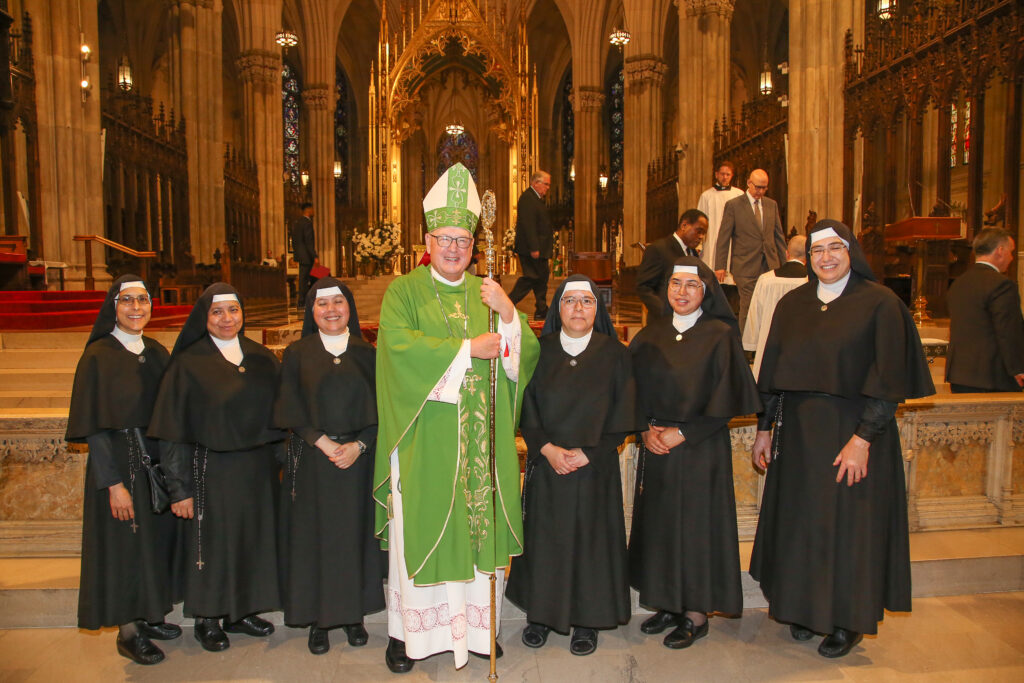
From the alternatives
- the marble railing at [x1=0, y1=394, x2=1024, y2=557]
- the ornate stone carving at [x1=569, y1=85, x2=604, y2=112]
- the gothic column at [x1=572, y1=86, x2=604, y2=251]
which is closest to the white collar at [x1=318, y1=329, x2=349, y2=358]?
the marble railing at [x1=0, y1=394, x2=1024, y2=557]

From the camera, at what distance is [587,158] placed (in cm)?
2336

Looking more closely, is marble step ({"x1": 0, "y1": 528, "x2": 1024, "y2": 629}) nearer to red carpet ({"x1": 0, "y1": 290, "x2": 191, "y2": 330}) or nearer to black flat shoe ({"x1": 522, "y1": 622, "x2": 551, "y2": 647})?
black flat shoe ({"x1": 522, "y1": 622, "x2": 551, "y2": 647})

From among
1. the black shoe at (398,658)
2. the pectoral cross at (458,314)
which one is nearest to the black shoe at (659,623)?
the black shoe at (398,658)

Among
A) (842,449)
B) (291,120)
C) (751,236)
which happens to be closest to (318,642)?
(842,449)

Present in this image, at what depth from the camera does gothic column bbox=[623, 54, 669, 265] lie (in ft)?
61.3

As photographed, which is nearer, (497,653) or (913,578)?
(497,653)

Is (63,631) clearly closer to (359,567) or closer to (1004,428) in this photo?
(359,567)

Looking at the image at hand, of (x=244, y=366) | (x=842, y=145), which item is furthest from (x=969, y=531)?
(x=842, y=145)

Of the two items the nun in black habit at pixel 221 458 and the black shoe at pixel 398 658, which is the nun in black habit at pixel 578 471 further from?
the nun in black habit at pixel 221 458

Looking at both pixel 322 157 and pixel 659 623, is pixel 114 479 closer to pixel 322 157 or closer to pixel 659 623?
pixel 659 623

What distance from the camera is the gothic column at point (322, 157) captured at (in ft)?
74.1

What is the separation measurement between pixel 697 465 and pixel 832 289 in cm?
100

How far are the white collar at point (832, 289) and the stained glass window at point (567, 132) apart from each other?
83.4 ft

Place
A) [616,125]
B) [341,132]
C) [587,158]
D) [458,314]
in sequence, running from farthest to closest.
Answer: [341,132]
[616,125]
[587,158]
[458,314]
